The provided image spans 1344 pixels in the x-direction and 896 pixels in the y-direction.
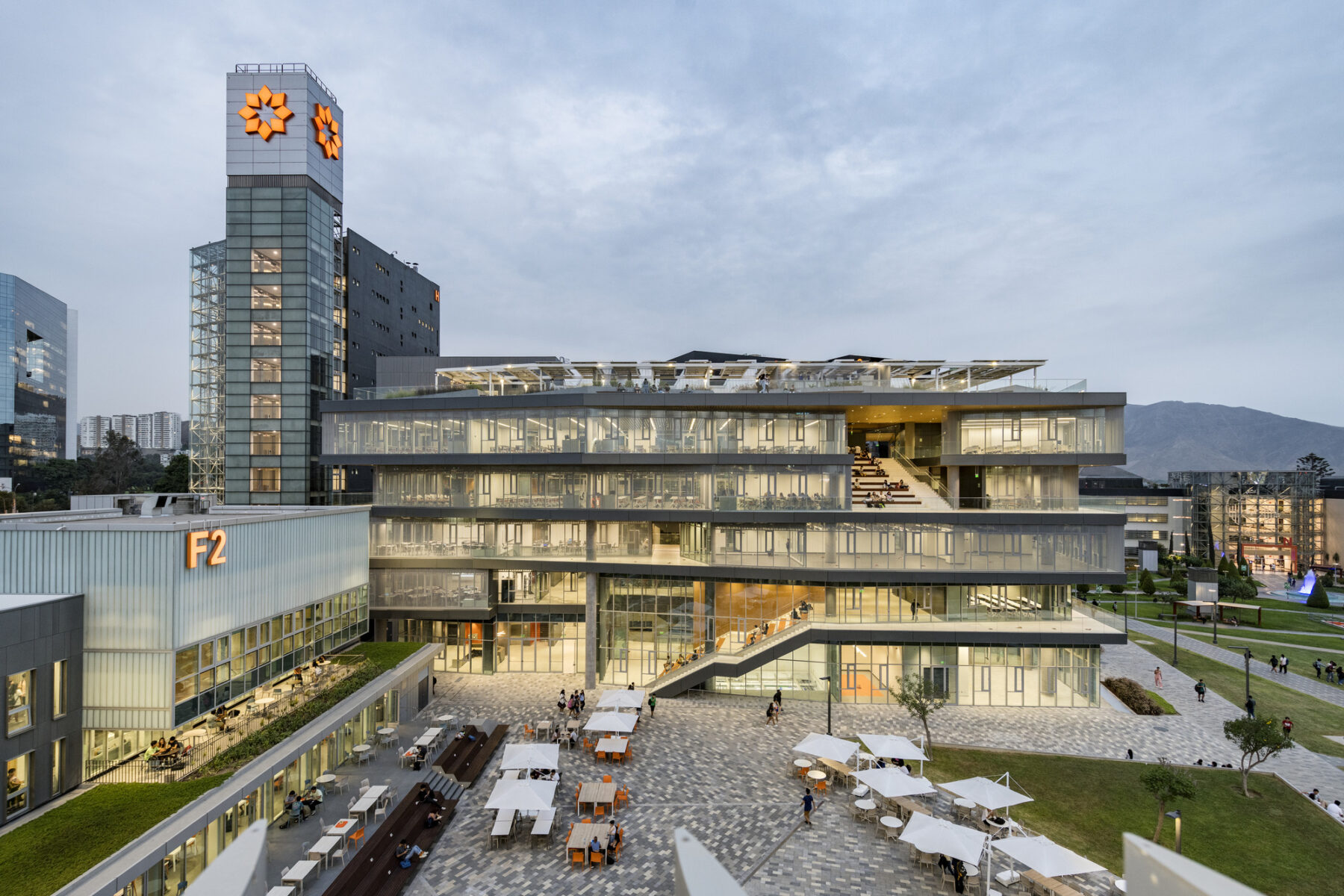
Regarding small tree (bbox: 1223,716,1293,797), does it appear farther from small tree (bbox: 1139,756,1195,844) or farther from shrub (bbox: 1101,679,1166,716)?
shrub (bbox: 1101,679,1166,716)

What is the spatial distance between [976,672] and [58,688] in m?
39.2

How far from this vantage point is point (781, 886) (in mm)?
19188

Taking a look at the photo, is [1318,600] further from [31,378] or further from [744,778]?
[31,378]

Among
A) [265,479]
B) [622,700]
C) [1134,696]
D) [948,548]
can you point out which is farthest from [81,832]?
[265,479]

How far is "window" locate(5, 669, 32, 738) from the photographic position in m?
17.6

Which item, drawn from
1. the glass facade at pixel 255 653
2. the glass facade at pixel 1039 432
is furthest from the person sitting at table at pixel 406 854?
the glass facade at pixel 1039 432

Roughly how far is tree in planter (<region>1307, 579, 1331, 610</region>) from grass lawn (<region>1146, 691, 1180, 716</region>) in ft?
157

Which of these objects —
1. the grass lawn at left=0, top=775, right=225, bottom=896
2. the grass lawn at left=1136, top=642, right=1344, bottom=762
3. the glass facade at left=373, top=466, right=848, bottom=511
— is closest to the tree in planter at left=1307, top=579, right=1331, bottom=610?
the grass lawn at left=1136, top=642, right=1344, bottom=762

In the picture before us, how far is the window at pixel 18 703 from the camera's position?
17.6 metres

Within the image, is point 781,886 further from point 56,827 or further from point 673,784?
point 56,827

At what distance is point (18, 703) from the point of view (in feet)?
59.3

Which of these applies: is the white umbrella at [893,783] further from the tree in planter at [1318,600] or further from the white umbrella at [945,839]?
the tree in planter at [1318,600]

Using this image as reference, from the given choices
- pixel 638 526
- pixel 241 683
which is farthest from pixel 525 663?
pixel 241 683

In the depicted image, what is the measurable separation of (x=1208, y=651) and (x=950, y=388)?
33.0 m
